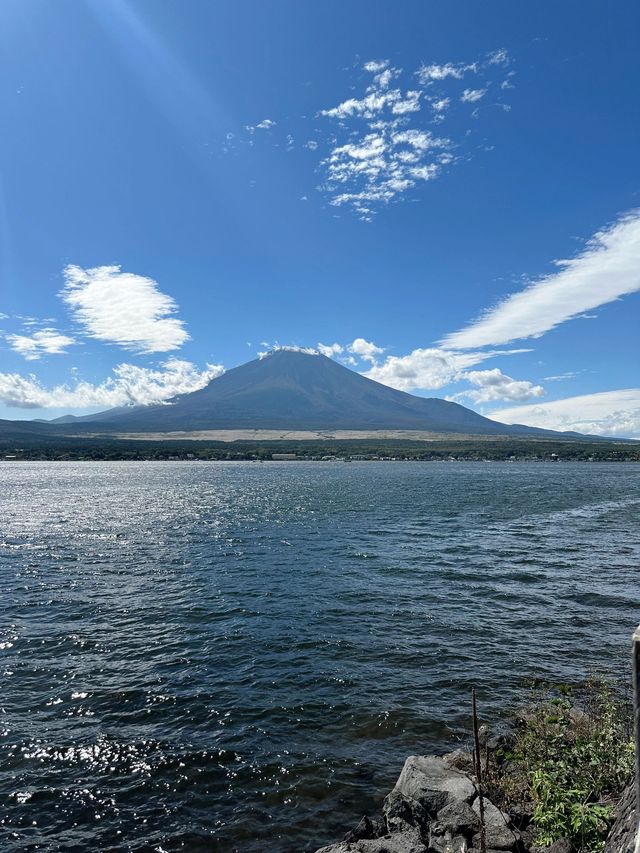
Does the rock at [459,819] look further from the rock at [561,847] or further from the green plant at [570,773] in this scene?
the rock at [561,847]

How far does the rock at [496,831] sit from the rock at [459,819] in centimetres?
18

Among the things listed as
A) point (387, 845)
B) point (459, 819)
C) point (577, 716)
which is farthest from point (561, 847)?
point (577, 716)

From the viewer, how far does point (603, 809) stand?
930 cm

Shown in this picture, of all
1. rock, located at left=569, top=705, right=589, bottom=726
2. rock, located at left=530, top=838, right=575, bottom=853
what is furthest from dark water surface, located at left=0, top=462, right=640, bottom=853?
rock, located at left=530, top=838, right=575, bottom=853

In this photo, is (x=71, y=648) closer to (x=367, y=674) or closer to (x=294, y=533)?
(x=367, y=674)

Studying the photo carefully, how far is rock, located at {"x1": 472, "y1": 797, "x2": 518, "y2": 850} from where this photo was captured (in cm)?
968

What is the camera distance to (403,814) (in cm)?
1131

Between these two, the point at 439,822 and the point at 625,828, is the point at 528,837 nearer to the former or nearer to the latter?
the point at 439,822

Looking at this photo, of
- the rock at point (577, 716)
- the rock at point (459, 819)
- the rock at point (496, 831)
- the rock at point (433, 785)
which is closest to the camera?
the rock at point (496, 831)

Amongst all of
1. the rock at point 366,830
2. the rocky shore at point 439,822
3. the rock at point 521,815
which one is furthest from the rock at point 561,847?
the rock at point 366,830

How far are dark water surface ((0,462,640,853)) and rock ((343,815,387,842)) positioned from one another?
717 millimetres

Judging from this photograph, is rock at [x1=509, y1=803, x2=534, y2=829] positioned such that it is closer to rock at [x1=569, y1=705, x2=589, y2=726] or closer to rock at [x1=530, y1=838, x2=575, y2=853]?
rock at [x1=530, y1=838, x2=575, y2=853]

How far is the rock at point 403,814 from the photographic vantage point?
11031mm

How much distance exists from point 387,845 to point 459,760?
3.80 m
